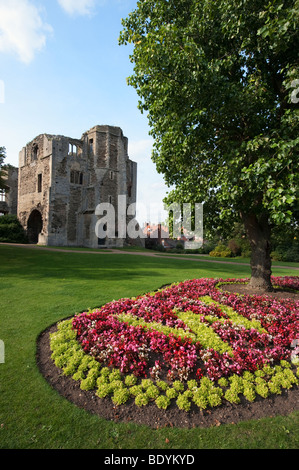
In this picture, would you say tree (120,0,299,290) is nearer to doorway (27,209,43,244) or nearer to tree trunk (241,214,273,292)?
tree trunk (241,214,273,292)

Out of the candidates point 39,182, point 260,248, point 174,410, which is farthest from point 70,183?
point 174,410

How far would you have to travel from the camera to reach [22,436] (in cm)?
294

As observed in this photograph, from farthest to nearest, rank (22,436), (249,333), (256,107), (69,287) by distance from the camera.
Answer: (69,287), (256,107), (249,333), (22,436)

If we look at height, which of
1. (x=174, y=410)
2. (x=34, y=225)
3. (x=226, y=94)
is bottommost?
(x=174, y=410)

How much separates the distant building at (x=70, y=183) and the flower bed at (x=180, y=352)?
90.4 ft

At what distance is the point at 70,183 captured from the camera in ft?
112

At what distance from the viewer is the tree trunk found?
873 cm

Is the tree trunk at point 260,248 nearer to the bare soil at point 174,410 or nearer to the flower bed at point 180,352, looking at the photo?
the flower bed at point 180,352

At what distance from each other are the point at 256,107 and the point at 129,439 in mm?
7476

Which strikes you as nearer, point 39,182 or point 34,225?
point 39,182

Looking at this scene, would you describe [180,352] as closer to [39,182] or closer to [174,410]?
[174,410]

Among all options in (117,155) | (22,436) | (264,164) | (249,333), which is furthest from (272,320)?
(117,155)

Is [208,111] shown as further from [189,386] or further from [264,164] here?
[189,386]

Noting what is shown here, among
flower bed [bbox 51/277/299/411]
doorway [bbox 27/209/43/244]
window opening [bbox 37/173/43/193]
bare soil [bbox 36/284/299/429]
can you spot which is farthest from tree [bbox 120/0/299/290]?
doorway [bbox 27/209/43/244]
